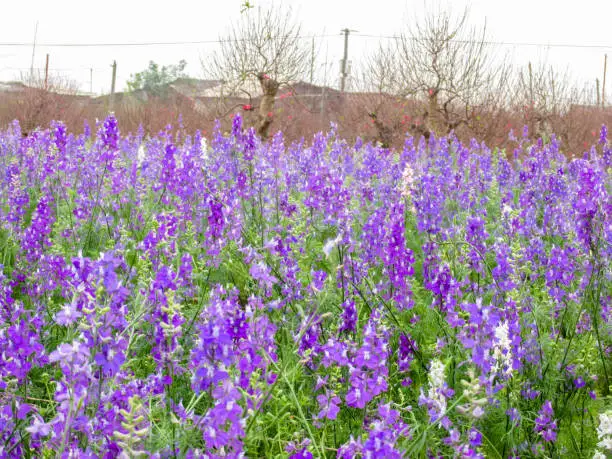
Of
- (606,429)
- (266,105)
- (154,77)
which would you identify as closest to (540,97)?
(266,105)

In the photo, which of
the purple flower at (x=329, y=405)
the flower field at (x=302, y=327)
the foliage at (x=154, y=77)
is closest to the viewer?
the flower field at (x=302, y=327)

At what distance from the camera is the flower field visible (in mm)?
1621

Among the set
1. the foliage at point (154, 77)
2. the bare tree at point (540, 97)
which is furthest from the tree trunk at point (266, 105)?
the foliage at point (154, 77)

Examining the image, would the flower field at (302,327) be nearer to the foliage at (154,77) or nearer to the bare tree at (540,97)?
the bare tree at (540,97)

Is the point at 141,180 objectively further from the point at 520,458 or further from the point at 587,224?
the point at 520,458

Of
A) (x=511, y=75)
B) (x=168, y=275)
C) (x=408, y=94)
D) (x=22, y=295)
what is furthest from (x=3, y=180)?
(x=511, y=75)

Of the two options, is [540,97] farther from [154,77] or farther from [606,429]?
[154,77]

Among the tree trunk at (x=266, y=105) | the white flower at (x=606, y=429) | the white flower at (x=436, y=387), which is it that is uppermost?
the tree trunk at (x=266, y=105)

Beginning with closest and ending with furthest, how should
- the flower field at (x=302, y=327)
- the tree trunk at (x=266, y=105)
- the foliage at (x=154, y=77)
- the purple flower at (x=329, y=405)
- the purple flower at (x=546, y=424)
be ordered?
1. the flower field at (x=302, y=327)
2. the purple flower at (x=329, y=405)
3. the purple flower at (x=546, y=424)
4. the tree trunk at (x=266, y=105)
5. the foliage at (x=154, y=77)

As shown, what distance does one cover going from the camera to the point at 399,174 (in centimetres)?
659

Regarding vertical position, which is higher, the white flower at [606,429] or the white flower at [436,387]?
the white flower at [436,387]

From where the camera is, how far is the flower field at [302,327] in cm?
162

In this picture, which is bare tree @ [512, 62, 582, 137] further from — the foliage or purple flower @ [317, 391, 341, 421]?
the foliage

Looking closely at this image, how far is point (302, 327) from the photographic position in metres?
1.54
